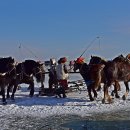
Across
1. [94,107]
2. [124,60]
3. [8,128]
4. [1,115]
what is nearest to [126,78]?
[124,60]

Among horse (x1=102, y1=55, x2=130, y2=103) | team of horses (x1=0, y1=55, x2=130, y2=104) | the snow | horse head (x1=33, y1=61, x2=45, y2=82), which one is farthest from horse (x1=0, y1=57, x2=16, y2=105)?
horse (x1=102, y1=55, x2=130, y2=103)

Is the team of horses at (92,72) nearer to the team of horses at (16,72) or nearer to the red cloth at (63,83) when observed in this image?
the team of horses at (16,72)

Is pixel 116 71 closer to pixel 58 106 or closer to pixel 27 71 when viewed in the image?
pixel 58 106

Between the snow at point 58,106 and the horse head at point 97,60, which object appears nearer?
the snow at point 58,106

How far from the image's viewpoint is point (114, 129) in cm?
1185

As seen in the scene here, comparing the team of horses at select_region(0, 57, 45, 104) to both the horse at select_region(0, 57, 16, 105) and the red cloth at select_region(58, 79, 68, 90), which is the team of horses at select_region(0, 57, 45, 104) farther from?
the red cloth at select_region(58, 79, 68, 90)

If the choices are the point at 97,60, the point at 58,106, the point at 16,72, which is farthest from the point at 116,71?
the point at 16,72

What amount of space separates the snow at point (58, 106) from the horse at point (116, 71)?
735mm

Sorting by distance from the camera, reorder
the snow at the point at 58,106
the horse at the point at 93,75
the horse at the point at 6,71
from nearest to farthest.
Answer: the snow at the point at 58,106
the horse at the point at 93,75
the horse at the point at 6,71

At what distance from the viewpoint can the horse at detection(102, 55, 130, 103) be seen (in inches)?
695

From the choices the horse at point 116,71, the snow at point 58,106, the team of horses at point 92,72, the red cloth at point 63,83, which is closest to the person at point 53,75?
the red cloth at point 63,83

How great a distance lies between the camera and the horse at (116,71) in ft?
57.9

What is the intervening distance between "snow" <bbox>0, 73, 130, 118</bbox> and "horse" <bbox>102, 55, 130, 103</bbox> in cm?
73

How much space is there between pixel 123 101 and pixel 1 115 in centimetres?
539
